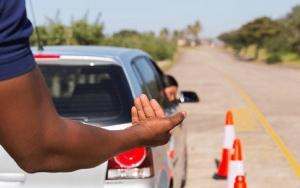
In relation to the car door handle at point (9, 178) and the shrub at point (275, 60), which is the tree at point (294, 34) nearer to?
the shrub at point (275, 60)

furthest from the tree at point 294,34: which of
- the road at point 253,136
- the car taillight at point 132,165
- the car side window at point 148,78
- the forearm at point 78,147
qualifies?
the forearm at point 78,147

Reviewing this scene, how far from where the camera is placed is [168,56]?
6312 cm

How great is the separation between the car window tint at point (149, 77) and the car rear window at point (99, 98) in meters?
0.43

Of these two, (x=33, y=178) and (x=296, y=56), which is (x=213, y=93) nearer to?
(x=33, y=178)

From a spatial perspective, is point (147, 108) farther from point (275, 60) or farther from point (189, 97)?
point (275, 60)

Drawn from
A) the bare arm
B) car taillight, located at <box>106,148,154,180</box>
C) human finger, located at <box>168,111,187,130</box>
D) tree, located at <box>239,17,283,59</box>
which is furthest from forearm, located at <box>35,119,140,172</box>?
tree, located at <box>239,17,283,59</box>

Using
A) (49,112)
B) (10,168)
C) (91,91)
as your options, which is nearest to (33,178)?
(10,168)

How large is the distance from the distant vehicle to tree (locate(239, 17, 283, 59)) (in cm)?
7125

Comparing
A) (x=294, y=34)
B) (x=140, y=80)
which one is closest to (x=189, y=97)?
(x=140, y=80)

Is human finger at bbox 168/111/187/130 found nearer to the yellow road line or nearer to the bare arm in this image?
the bare arm

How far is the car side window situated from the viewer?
454 cm

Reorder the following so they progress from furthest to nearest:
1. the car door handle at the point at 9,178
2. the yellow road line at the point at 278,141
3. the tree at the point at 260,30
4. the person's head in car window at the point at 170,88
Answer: the tree at the point at 260,30, the yellow road line at the point at 278,141, the person's head in car window at the point at 170,88, the car door handle at the point at 9,178

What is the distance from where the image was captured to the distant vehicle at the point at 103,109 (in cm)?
342

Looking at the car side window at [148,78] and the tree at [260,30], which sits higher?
the car side window at [148,78]
